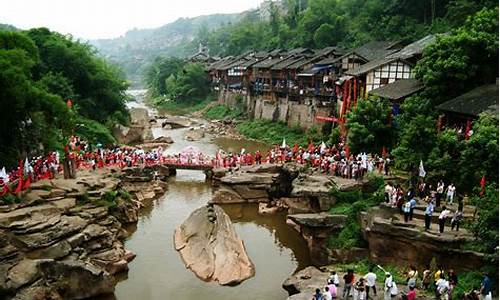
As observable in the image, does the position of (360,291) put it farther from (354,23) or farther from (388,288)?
(354,23)

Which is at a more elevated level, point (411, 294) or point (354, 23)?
point (354, 23)

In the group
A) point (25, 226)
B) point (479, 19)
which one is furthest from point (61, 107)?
point (479, 19)

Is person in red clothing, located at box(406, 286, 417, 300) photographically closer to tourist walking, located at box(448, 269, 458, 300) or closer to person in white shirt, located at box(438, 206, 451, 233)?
tourist walking, located at box(448, 269, 458, 300)

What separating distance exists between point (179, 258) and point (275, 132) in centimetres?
3665

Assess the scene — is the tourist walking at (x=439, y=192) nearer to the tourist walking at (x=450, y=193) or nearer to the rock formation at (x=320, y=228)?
the tourist walking at (x=450, y=193)

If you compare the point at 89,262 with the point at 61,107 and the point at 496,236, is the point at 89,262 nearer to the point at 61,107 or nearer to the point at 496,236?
the point at 61,107

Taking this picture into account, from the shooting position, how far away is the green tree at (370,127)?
33188 mm

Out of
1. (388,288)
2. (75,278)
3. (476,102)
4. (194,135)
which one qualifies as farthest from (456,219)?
(194,135)

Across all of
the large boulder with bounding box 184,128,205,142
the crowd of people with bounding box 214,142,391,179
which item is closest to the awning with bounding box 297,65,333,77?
the crowd of people with bounding box 214,142,391,179

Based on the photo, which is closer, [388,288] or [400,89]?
[388,288]

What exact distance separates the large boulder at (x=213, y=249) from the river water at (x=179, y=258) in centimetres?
Result: 45

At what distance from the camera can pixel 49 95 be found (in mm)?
29531

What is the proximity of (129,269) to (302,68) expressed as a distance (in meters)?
40.2

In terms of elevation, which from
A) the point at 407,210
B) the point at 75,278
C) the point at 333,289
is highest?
the point at 407,210
